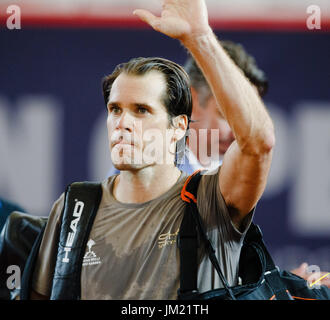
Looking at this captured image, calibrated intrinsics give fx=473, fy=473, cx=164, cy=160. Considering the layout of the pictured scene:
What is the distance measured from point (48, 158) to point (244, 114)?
86 centimetres

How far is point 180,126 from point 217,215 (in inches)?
13.4

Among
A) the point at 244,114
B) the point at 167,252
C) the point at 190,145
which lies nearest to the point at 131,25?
the point at 190,145

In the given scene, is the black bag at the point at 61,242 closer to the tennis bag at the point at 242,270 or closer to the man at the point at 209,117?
the tennis bag at the point at 242,270

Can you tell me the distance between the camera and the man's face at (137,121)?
1.42 metres

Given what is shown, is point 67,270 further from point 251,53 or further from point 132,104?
point 251,53

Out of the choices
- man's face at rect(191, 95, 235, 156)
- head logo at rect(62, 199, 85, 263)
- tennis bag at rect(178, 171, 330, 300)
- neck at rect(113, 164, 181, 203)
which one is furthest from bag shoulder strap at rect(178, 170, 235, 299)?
man's face at rect(191, 95, 235, 156)

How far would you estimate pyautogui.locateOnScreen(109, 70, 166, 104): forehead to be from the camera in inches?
56.2

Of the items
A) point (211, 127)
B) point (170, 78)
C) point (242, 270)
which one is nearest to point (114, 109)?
point (170, 78)

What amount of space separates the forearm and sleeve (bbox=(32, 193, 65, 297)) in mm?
649

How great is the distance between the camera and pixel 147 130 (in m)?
1.43

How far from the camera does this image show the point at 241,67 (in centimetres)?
173

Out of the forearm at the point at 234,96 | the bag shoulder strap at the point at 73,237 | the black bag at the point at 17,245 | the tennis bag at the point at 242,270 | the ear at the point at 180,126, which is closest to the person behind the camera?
the forearm at the point at 234,96

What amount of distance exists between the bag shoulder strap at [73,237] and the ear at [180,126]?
301mm

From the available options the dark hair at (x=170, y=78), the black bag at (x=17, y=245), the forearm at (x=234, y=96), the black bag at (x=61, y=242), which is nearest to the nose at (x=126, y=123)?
the dark hair at (x=170, y=78)
